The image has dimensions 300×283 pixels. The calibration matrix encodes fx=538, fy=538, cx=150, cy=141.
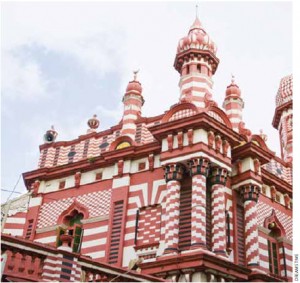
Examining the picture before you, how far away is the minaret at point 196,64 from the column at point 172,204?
3.89 m

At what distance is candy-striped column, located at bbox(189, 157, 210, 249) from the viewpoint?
16.5m

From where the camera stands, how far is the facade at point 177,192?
17.2 metres

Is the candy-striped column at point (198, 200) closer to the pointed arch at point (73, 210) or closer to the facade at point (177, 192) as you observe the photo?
the facade at point (177, 192)

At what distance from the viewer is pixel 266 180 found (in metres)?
21.2

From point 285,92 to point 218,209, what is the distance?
556 inches

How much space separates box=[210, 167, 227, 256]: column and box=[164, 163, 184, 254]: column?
3.82 feet

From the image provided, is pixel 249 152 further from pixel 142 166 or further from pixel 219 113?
pixel 142 166

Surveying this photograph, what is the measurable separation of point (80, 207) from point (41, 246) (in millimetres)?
9176

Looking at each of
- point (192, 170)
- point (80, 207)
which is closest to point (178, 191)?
point (192, 170)

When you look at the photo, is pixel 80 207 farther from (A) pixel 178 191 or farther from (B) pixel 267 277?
(B) pixel 267 277

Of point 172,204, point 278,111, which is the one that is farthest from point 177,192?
point 278,111

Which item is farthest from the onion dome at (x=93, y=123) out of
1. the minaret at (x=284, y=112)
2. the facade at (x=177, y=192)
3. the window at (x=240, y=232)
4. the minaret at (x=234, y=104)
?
the minaret at (x=284, y=112)

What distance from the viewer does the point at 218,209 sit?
1756 centimetres

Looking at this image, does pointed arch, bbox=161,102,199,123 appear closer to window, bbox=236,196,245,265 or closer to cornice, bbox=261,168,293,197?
window, bbox=236,196,245,265
